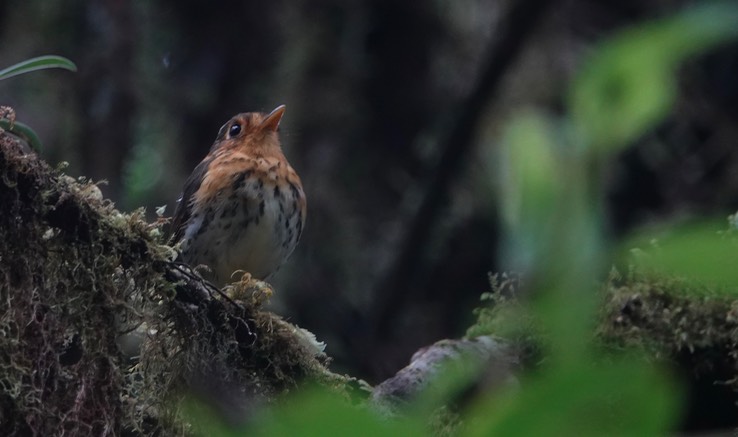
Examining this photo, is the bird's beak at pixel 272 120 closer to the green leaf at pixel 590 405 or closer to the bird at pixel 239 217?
the bird at pixel 239 217

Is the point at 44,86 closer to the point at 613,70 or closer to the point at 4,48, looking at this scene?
the point at 4,48

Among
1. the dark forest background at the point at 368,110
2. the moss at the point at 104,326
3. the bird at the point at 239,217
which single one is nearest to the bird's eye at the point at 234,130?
the bird at the point at 239,217

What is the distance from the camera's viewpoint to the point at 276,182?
11.8 ft

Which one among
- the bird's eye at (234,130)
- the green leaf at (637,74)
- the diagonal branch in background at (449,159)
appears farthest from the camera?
the bird's eye at (234,130)

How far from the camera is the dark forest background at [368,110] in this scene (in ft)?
15.8

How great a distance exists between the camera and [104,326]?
1967mm

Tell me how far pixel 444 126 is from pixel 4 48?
85.6 inches

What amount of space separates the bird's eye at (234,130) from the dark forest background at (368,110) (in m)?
0.65

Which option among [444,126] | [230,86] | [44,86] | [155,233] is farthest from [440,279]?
[155,233]

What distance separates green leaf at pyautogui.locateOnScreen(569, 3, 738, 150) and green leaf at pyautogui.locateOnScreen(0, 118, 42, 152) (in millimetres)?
1558

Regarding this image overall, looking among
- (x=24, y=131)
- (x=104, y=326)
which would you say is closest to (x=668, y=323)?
(x=104, y=326)

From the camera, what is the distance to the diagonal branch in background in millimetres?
3934

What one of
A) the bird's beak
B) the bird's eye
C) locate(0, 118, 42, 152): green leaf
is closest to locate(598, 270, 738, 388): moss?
locate(0, 118, 42, 152): green leaf

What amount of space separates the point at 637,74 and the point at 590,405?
288 mm
